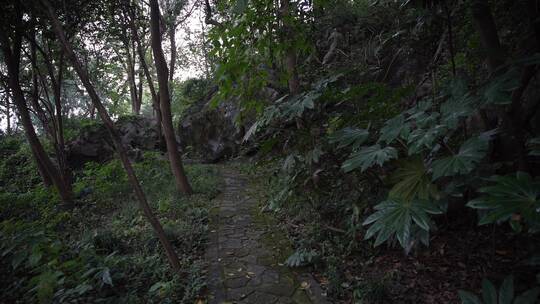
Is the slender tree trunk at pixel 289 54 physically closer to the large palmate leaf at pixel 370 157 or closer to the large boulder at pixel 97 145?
the large palmate leaf at pixel 370 157

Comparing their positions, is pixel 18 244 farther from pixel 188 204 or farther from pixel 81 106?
pixel 81 106

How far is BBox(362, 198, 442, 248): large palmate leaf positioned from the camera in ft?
4.88

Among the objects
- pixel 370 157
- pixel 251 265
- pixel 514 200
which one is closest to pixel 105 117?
pixel 251 265

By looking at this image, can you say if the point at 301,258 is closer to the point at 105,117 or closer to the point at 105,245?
the point at 105,117

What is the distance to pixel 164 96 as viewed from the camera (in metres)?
6.46

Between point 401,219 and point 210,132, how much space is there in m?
11.1

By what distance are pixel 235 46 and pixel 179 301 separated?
7.90 feet

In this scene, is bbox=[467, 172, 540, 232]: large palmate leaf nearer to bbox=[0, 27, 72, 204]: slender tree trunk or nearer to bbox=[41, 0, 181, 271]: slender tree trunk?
bbox=[41, 0, 181, 271]: slender tree trunk

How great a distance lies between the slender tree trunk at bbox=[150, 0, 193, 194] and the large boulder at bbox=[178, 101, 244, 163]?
4221mm

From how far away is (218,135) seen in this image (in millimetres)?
11883

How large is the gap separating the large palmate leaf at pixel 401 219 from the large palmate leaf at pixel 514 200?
22cm

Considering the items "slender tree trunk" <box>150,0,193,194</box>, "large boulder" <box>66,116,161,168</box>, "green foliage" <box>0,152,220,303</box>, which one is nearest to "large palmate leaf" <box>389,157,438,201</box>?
"green foliage" <box>0,152,220,303</box>

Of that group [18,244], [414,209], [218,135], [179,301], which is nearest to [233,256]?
[179,301]

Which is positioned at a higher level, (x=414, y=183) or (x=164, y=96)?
(x=164, y=96)
